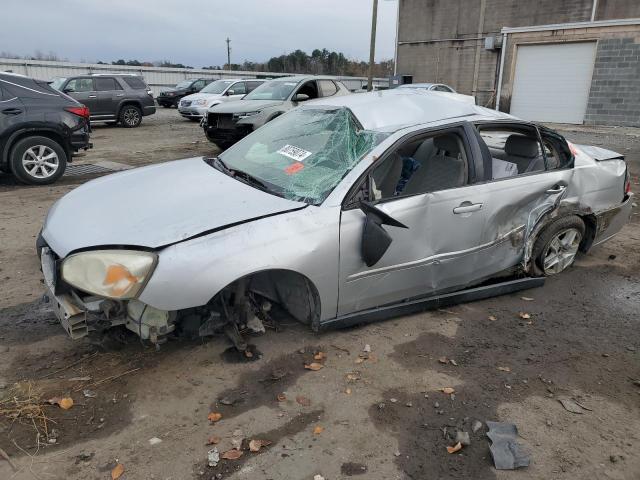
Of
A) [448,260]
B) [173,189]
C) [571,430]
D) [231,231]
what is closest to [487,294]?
[448,260]

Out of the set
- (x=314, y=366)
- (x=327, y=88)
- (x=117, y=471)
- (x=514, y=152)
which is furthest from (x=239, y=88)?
(x=117, y=471)

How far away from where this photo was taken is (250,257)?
2.73 metres

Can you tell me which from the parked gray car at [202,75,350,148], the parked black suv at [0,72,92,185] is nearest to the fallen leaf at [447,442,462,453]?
the parked black suv at [0,72,92,185]

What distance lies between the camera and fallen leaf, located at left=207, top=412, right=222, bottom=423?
2576 mm

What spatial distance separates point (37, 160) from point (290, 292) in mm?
6284

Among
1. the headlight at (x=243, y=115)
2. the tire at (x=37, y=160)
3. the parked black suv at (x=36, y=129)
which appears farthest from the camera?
the headlight at (x=243, y=115)

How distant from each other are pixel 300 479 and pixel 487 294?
234 centimetres

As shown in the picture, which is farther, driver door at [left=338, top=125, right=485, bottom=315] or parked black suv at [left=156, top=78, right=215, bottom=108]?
parked black suv at [left=156, top=78, right=215, bottom=108]

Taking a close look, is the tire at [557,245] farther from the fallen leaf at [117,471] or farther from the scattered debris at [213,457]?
the fallen leaf at [117,471]

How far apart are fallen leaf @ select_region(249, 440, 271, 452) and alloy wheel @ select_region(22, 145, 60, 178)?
6.93 m

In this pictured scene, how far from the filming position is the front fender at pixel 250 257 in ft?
8.46

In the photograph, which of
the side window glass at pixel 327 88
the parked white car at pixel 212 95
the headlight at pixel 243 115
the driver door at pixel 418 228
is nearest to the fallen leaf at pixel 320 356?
the driver door at pixel 418 228

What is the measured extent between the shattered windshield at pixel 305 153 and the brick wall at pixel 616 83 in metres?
18.8

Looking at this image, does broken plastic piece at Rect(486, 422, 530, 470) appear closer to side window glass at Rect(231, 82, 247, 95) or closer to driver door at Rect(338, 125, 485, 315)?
driver door at Rect(338, 125, 485, 315)
